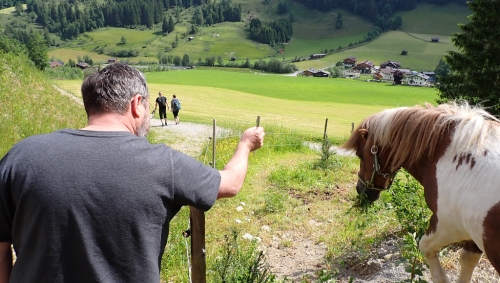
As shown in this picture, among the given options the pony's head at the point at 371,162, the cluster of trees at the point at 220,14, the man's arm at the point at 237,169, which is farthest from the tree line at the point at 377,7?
the man's arm at the point at 237,169

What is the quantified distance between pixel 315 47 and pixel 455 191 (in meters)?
144

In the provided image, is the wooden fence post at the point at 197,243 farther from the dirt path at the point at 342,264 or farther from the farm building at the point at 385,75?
the farm building at the point at 385,75

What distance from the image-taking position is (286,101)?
47031 millimetres

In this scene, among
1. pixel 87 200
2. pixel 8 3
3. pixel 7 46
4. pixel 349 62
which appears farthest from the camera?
pixel 8 3

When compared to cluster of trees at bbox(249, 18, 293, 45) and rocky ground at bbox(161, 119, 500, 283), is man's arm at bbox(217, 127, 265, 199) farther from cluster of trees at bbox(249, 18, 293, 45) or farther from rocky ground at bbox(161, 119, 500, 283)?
cluster of trees at bbox(249, 18, 293, 45)

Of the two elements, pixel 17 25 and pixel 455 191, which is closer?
pixel 455 191

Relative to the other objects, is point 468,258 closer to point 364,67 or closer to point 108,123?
point 108,123

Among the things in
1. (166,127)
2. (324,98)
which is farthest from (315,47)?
(166,127)

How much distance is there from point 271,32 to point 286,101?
108945mm

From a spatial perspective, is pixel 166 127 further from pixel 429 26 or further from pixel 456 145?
pixel 429 26

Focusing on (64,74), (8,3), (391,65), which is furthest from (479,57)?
(8,3)

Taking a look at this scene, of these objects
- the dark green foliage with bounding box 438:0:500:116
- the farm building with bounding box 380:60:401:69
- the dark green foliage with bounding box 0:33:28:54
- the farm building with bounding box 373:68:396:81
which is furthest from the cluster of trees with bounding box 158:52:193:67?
the dark green foliage with bounding box 438:0:500:116

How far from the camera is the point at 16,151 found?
1.45m

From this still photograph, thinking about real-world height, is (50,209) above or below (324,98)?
above
